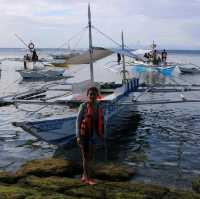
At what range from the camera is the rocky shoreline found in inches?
375

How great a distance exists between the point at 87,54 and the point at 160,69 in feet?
74.1

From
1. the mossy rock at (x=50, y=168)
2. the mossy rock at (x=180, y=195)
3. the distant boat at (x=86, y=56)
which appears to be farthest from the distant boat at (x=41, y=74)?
the mossy rock at (x=180, y=195)

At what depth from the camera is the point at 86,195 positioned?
9.59m

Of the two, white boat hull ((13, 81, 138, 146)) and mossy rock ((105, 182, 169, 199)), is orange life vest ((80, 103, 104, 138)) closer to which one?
mossy rock ((105, 182, 169, 199))

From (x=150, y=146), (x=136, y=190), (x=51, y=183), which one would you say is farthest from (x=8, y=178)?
(x=150, y=146)

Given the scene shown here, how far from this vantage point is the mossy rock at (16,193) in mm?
9289

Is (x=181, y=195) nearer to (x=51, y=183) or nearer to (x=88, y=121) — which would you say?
(x=88, y=121)

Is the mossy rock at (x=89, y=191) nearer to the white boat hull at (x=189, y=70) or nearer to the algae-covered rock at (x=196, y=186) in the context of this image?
the algae-covered rock at (x=196, y=186)

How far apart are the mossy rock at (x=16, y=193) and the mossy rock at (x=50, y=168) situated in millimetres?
1728

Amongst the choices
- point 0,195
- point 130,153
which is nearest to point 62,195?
point 0,195

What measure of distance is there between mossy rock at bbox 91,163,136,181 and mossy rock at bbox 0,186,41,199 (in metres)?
2.56

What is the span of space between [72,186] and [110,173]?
1816 mm

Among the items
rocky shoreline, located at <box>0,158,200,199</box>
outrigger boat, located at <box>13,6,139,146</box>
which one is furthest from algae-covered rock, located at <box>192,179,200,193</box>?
outrigger boat, located at <box>13,6,139,146</box>

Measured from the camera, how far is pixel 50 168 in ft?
39.3
